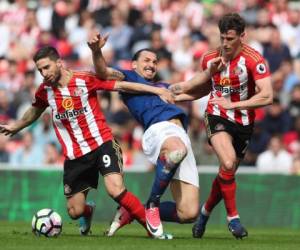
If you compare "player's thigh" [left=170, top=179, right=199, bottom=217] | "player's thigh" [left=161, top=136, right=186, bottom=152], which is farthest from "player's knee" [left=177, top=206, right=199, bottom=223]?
"player's thigh" [left=161, top=136, right=186, bottom=152]

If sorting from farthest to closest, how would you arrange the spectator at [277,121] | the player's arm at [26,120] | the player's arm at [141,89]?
the spectator at [277,121]
the player's arm at [26,120]
the player's arm at [141,89]

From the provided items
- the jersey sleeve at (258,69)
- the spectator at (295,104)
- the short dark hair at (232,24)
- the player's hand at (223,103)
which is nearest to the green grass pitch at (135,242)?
the player's hand at (223,103)

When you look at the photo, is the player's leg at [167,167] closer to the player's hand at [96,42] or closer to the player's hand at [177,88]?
the player's hand at [177,88]

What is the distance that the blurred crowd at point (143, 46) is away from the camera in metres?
18.7

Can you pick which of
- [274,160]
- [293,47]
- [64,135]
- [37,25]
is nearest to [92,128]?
[64,135]

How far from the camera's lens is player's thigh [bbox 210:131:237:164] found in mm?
11852

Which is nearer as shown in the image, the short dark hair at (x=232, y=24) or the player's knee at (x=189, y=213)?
the short dark hair at (x=232, y=24)

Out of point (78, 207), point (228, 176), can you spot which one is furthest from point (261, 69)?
point (78, 207)

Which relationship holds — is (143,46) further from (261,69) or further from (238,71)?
(261,69)

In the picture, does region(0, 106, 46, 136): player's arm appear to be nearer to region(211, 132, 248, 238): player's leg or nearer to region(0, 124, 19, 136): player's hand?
region(0, 124, 19, 136): player's hand

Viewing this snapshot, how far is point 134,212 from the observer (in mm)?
11867

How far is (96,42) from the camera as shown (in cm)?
1170

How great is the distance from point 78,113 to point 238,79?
70.2 inches

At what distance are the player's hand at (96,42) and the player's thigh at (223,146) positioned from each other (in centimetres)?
160
